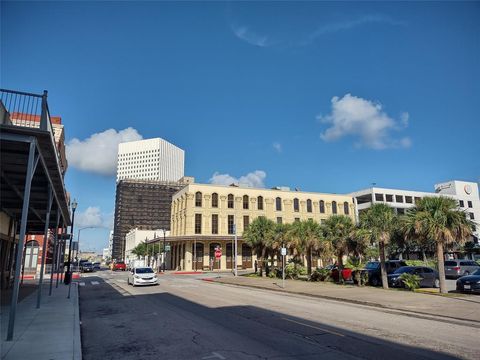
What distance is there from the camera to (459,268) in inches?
1316

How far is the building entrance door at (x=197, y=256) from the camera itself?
60000 millimetres

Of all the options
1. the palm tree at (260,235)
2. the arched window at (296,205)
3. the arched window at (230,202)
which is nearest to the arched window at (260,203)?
the arched window at (230,202)

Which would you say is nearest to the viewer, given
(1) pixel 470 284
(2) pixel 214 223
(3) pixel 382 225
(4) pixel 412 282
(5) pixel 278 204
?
(1) pixel 470 284

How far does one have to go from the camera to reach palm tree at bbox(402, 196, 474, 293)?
65.6 ft

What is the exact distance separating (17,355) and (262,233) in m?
33.2

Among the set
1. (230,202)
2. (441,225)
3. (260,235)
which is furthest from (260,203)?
(441,225)

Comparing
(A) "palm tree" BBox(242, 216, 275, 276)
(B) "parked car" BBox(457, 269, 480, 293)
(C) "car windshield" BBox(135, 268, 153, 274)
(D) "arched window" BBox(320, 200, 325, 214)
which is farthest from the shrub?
(D) "arched window" BBox(320, 200, 325, 214)

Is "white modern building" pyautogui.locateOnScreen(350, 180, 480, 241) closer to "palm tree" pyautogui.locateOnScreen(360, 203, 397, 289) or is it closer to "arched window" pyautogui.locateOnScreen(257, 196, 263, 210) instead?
"arched window" pyautogui.locateOnScreen(257, 196, 263, 210)

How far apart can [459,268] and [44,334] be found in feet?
113

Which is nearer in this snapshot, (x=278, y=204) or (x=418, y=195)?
(x=278, y=204)

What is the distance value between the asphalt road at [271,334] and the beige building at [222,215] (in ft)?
142

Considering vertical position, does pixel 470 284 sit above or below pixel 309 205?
below

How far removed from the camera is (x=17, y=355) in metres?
7.71

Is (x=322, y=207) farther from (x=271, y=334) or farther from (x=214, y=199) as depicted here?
(x=271, y=334)
